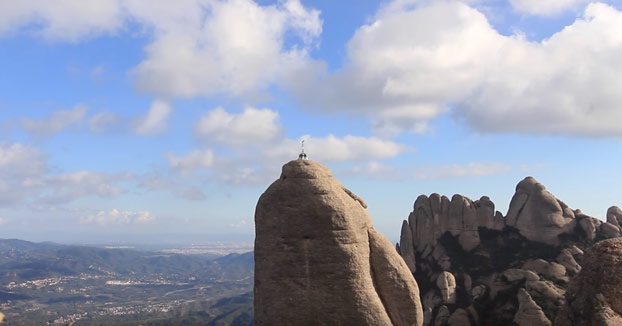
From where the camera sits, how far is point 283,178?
28.5 m

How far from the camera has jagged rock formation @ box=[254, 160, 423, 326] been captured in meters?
25.7

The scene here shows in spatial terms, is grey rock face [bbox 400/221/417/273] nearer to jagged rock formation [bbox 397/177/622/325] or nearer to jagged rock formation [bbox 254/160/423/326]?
jagged rock formation [bbox 397/177/622/325]

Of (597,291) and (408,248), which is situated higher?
(408,248)

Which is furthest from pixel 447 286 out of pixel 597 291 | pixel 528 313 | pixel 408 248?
pixel 597 291

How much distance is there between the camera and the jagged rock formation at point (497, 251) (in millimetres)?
67250

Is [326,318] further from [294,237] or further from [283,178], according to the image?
[283,178]

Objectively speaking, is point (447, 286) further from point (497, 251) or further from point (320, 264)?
point (320, 264)

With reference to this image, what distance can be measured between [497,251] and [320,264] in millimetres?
66302

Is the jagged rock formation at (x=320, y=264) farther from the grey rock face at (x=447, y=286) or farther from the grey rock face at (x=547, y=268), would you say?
the grey rock face at (x=547, y=268)

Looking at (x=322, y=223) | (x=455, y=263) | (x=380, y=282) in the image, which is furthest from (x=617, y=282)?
(x=455, y=263)

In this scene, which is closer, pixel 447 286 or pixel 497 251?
pixel 447 286

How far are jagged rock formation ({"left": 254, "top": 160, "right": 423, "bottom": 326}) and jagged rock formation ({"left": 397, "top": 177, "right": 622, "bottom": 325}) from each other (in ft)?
143

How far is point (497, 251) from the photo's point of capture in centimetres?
8150

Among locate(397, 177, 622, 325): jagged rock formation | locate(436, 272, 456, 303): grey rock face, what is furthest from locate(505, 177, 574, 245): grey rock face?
locate(436, 272, 456, 303): grey rock face
